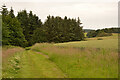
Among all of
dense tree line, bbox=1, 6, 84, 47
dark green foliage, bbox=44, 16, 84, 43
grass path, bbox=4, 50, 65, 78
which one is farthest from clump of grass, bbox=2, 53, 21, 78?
dark green foliage, bbox=44, 16, 84, 43

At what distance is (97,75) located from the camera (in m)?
8.88

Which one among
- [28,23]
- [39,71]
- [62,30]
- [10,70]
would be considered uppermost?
[28,23]

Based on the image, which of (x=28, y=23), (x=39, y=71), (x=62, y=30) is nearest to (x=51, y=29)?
(x=62, y=30)

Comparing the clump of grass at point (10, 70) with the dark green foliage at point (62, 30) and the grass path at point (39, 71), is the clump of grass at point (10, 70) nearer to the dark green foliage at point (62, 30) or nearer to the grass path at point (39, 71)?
the grass path at point (39, 71)

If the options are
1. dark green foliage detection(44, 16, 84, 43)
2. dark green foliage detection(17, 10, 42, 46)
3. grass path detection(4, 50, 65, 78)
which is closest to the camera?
grass path detection(4, 50, 65, 78)

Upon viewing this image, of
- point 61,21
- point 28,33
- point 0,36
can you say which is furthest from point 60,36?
point 0,36

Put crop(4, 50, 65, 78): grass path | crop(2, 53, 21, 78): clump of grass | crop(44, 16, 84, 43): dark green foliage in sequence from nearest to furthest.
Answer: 1. crop(2, 53, 21, 78): clump of grass
2. crop(4, 50, 65, 78): grass path
3. crop(44, 16, 84, 43): dark green foliage

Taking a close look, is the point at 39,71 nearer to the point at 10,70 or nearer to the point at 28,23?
the point at 10,70

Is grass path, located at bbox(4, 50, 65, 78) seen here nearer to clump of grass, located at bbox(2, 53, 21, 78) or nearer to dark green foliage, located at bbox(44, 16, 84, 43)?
clump of grass, located at bbox(2, 53, 21, 78)

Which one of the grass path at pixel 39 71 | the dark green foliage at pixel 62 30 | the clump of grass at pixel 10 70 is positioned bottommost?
the grass path at pixel 39 71

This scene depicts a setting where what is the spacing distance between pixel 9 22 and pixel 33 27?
31.8 m

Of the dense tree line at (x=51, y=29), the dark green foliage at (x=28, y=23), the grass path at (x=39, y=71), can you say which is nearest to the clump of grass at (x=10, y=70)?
the grass path at (x=39, y=71)

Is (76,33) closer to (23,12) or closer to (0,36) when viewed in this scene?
(23,12)

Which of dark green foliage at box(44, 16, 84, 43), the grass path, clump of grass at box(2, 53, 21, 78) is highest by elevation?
dark green foliage at box(44, 16, 84, 43)
